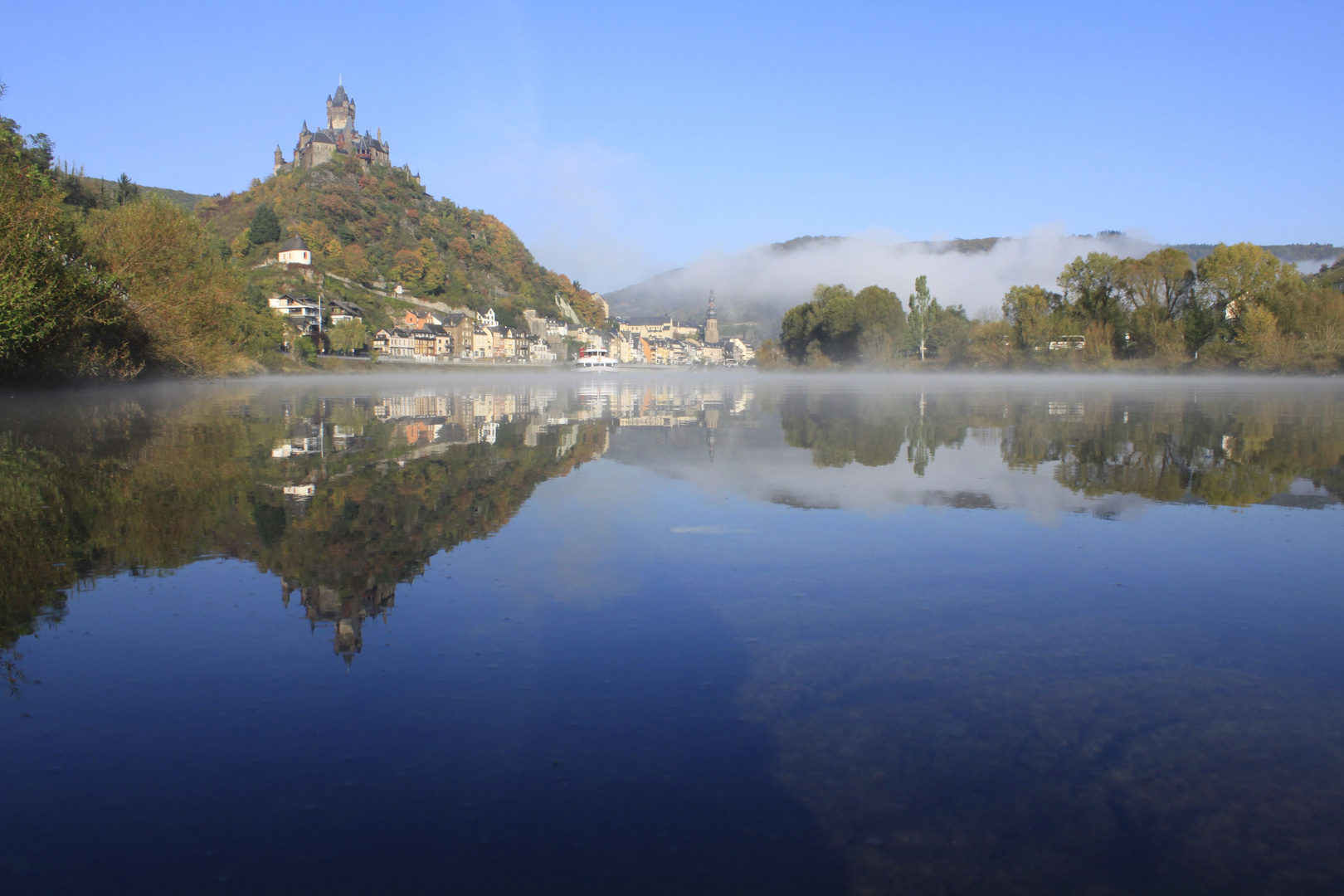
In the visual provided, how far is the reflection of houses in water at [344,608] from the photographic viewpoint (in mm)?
5473

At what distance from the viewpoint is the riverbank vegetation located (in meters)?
67.2

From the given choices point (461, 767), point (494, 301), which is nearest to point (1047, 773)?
point (461, 767)

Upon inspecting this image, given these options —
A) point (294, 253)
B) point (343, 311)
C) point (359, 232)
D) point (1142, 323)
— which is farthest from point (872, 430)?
point (359, 232)

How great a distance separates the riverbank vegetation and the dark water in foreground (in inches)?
2724

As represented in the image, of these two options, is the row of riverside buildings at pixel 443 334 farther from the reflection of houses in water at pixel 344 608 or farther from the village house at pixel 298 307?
the reflection of houses in water at pixel 344 608

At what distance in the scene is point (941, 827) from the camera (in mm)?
3328

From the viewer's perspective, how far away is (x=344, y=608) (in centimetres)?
609

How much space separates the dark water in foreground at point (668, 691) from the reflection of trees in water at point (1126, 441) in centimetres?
121

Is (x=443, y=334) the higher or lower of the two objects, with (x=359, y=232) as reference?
lower

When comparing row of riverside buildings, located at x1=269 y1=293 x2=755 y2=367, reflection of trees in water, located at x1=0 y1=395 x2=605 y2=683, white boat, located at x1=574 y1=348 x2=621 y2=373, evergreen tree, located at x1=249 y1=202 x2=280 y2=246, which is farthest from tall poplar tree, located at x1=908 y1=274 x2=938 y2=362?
evergreen tree, located at x1=249 y1=202 x2=280 y2=246

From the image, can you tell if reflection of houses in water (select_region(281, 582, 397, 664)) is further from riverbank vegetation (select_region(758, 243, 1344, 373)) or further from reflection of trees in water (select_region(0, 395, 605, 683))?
riverbank vegetation (select_region(758, 243, 1344, 373))

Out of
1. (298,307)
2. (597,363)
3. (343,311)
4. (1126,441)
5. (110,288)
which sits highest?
(343,311)

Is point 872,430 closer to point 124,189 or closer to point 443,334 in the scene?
point 124,189

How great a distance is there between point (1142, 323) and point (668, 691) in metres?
85.5
